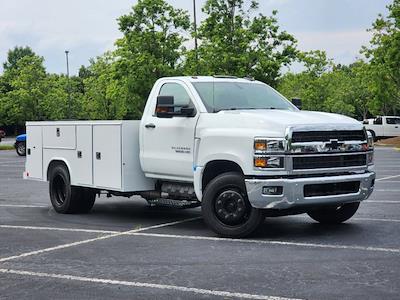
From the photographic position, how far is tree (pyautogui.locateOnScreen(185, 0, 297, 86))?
37031 mm

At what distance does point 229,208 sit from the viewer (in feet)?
26.8

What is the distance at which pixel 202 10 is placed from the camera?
3866cm

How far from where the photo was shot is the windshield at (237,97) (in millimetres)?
8867

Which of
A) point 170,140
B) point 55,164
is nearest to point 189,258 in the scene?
point 170,140

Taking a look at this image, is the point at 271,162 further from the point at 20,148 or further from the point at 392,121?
the point at 392,121

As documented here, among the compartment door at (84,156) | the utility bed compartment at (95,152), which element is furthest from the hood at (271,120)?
the compartment door at (84,156)

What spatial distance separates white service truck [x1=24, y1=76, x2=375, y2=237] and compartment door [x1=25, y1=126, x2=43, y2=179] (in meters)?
0.86

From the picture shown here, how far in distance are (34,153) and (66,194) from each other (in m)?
1.25

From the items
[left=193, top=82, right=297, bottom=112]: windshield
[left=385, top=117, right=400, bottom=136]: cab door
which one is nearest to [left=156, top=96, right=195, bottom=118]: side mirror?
[left=193, top=82, right=297, bottom=112]: windshield

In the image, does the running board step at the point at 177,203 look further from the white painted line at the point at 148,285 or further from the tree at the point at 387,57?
the tree at the point at 387,57

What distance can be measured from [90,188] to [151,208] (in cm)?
140

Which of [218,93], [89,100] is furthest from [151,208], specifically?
[89,100]

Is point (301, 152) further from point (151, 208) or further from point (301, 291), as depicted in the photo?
point (151, 208)

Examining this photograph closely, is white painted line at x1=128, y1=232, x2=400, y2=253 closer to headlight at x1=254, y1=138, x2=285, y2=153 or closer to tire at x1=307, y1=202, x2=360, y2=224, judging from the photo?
headlight at x1=254, y1=138, x2=285, y2=153
